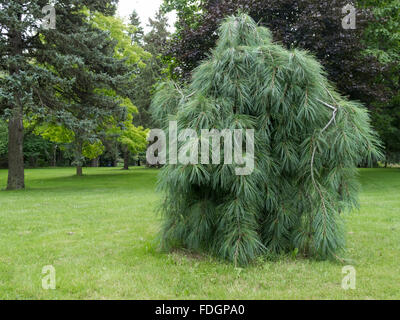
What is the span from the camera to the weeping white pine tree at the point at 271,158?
3828 mm

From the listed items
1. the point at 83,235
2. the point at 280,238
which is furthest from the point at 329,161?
the point at 83,235

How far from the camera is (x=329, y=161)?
13.3 feet

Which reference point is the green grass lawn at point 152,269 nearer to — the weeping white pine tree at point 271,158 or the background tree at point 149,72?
the weeping white pine tree at point 271,158

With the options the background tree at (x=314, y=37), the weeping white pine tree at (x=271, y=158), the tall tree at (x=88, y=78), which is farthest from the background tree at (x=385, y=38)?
the weeping white pine tree at (x=271, y=158)

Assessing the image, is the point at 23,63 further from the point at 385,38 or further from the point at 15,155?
the point at 385,38

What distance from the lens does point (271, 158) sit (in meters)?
4.01

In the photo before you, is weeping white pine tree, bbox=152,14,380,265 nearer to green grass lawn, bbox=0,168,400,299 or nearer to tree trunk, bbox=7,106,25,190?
green grass lawn, bbox=0,168,400,299

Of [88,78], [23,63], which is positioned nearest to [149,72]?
[88,78]

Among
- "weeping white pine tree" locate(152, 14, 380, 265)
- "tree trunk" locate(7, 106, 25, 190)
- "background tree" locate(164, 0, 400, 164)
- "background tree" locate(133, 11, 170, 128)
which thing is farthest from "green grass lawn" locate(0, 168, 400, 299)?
"background tree" locate(133, 11, 170, 128)

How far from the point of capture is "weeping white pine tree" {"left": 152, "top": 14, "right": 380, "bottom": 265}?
383 cm
